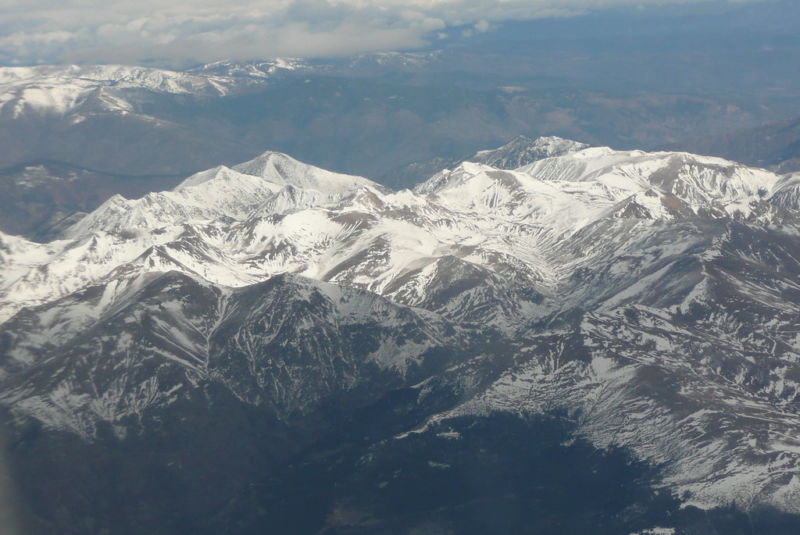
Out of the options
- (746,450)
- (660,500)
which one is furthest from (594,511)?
(746,450)

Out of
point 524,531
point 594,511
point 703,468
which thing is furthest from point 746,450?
point 524,531

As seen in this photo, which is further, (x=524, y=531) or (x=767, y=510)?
(x=524, y=531)

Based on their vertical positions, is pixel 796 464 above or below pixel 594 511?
above

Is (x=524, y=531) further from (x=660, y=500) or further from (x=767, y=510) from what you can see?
(x=767, y=510)

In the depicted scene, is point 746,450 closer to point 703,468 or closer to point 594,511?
point 703,468

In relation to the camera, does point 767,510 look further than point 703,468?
No

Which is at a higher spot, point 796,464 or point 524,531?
point 796,464

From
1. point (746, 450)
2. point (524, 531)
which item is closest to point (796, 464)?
point (746, 450)

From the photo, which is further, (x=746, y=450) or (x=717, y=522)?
(x=746, y=450)
